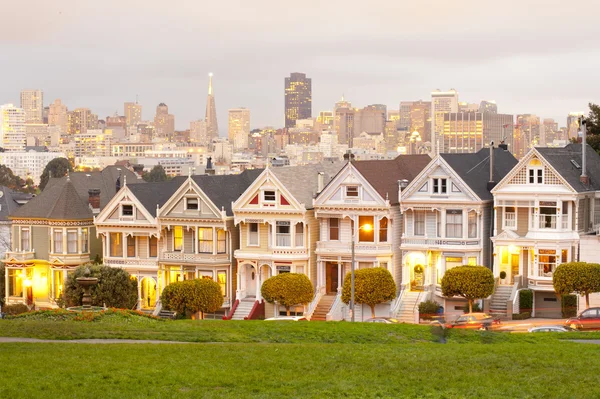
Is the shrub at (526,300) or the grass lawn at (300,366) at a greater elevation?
the grass lawn at (300,366)

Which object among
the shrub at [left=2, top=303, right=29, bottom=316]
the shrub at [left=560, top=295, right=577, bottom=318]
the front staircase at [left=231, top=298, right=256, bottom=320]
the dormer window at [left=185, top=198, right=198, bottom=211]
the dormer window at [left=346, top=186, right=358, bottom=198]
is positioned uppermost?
the dormer window at [left=346, top=186, right=358, bottom=198]

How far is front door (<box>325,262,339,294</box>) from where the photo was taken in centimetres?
5839

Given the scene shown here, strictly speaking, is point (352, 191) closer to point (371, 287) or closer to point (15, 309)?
point (371, 287)

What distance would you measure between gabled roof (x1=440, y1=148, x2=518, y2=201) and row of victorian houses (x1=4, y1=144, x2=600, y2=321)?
4.2 inches

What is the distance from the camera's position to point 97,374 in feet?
91.5

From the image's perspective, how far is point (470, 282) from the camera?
5278 cm

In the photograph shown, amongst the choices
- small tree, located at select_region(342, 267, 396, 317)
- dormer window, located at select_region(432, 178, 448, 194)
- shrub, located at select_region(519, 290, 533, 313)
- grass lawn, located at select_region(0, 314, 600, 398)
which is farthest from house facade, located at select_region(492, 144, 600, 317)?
grass lawn, located at select_region(0, 314, 600, 398)

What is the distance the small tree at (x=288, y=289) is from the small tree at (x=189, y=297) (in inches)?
105

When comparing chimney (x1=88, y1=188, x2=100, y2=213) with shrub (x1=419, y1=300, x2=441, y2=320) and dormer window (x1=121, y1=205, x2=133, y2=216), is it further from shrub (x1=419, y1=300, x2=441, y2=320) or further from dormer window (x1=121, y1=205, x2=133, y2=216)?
shrub (x1=419, y1=300, x2=441, y2=320)

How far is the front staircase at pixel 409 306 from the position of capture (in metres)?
54.6

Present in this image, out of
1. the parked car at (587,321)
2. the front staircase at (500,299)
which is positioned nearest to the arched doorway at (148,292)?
the front staircase at (500,299)

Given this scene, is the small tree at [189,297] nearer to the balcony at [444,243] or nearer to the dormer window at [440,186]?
the balcony at [444,243]

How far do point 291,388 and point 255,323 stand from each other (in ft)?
45.2

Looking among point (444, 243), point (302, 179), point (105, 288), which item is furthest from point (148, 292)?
point (444, 243)
